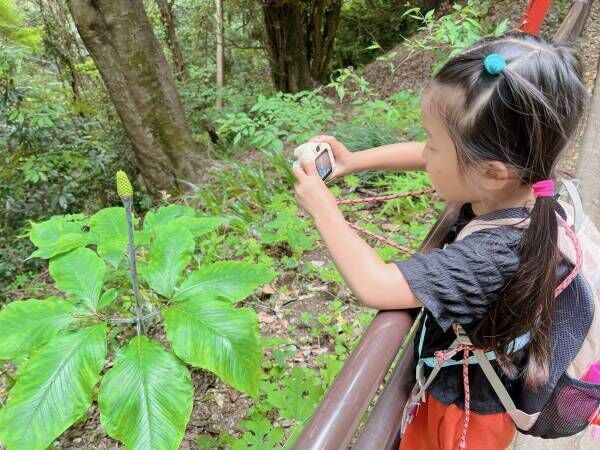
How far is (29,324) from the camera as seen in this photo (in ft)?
3.81

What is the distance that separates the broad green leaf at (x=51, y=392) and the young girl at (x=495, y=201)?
0.63m

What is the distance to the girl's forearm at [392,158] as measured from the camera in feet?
5.22

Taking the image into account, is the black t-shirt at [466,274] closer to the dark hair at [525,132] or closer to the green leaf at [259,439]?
the dark hair at [525,132]

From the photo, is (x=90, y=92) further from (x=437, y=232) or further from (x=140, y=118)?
(x=437, y=232)

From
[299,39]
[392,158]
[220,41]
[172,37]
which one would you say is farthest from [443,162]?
[172,37]

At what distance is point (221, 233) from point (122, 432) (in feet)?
8.55

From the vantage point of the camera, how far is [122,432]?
1035mm

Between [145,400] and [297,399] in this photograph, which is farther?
[297,399]

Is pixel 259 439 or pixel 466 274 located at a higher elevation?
pixel 466 274

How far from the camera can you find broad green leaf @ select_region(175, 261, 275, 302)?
1.28 m

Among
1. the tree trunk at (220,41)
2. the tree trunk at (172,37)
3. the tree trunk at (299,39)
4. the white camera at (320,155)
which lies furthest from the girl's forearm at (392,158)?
the tree trunk at (172,37)

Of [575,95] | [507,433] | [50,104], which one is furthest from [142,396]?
[50,104]

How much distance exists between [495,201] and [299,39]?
770 cm

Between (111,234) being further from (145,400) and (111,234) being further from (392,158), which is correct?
(392,158)
